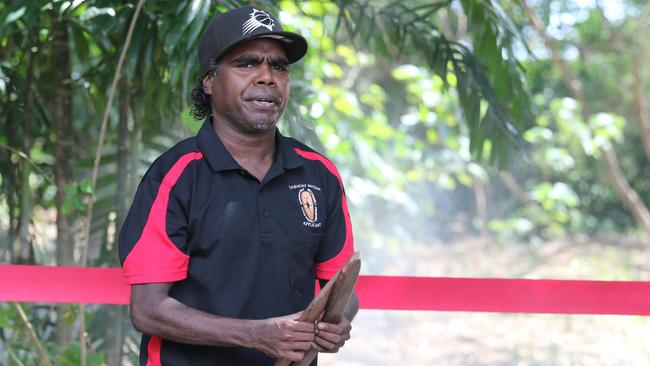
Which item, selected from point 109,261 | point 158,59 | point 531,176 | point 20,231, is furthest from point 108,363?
point 531,176

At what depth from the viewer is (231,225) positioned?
1.67 metres

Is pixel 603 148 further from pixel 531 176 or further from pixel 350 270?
pixel 350 270

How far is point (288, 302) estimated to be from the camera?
1.73 meters

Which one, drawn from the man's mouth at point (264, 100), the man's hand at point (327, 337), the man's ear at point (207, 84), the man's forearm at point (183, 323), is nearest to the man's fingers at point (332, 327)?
the man's hand at point (327, 337)

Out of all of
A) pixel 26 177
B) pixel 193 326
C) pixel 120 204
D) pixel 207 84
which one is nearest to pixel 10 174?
pixel 26 177

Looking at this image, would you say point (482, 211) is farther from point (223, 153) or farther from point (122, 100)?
point (223, 153)

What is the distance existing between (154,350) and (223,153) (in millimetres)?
417

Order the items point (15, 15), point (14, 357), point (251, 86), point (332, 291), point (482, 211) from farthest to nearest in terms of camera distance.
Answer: point (482, 211) < point (14, 357) < point (15, 15) < point (251, 86) < point (332, 291)

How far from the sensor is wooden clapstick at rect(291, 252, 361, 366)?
1.49 meters

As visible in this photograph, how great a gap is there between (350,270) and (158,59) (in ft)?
6.01

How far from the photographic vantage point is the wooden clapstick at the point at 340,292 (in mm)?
1491

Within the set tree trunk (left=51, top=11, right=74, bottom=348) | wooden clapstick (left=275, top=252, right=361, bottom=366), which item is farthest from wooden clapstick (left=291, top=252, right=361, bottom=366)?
tree trunk (left=51, top=11, right=74, bottom=348)

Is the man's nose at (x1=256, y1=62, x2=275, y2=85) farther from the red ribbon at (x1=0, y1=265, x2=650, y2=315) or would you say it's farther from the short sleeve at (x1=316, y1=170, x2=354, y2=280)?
the red ribbon at (x1=0, y1=265, x2=650, y2=315)

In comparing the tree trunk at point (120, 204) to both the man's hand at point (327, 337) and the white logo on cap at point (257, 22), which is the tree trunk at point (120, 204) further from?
the man's hand at point (327, 337)
